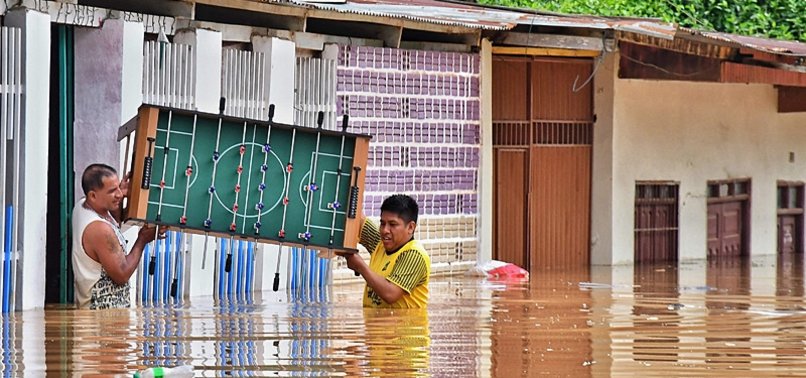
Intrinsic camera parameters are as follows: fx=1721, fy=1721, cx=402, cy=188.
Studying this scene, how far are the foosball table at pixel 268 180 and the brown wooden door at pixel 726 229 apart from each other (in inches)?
489

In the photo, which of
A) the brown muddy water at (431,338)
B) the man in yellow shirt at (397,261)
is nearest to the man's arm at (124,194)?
the brown muddy water at (431,338)

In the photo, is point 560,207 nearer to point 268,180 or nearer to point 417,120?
point 417,120

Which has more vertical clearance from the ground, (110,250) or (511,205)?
(511,205)

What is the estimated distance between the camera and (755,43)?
20.3m

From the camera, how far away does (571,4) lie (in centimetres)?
2603

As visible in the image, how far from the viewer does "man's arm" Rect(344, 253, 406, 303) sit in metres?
10.4

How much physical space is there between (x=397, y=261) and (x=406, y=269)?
0.08m

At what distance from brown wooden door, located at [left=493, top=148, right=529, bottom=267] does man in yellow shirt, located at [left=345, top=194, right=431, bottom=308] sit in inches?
359

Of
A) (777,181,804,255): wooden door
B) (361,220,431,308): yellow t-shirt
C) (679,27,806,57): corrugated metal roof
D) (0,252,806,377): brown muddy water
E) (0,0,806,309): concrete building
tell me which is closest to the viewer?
(0,252,806,377): brown muddy water

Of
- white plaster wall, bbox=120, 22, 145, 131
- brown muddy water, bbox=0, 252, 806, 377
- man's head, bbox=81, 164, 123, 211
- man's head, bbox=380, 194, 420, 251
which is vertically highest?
white plaster wall, bbox=120, 22, 145, 131

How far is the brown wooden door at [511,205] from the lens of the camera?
783 inches

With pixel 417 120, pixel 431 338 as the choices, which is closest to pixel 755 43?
pixel 417 120

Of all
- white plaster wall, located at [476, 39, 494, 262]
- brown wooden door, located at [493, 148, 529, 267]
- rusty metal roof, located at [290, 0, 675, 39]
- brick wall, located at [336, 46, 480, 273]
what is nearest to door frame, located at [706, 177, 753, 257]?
brown wooden door, located at [493, 148, 529, 267]

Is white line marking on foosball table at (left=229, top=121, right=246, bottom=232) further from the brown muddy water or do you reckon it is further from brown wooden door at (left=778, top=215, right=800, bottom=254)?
brown wooden door at (left=778, top=215, right=800, bottom=254)
